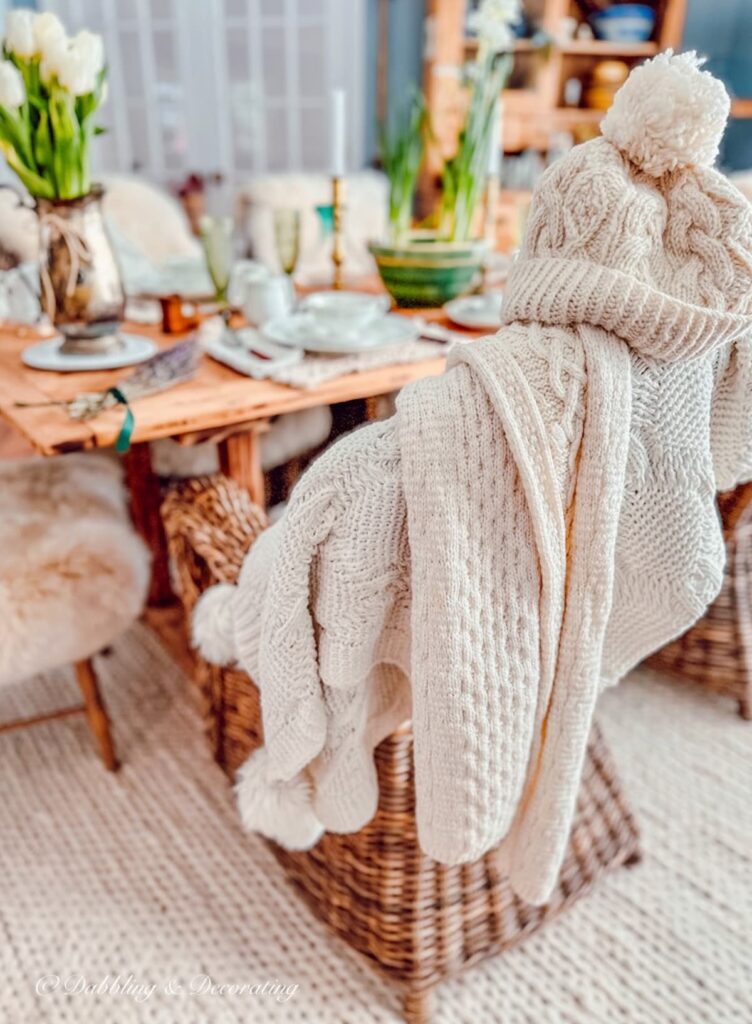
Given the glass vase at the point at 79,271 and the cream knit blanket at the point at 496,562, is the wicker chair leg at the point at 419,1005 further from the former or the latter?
the glass vase at the point at 79,271

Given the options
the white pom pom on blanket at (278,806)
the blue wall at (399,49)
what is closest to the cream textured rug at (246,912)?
the white pom pom on blanket at (278,806)

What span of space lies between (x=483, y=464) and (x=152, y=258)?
1923 mm

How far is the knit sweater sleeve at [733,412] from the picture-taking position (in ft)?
2.48

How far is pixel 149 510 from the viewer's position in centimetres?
179

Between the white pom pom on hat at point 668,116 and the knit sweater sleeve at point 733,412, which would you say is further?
the knit sweater sleeve at point 733,412

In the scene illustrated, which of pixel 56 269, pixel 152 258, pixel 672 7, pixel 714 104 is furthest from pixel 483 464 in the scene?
pixel 672 7

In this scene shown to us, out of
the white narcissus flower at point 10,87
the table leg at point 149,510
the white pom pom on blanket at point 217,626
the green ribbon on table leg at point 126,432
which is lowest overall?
the table leg at point 149,510

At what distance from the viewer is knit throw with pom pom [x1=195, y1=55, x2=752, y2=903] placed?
65 cm

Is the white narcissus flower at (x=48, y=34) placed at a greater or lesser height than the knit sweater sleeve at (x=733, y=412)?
greater

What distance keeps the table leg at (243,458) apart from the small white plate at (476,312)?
51 centimetres

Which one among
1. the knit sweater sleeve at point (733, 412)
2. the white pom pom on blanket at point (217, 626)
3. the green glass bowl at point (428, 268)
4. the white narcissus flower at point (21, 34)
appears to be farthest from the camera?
the green glass bowl at point (428, 268)

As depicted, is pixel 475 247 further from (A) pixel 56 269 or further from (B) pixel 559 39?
(B) pixel 559 39

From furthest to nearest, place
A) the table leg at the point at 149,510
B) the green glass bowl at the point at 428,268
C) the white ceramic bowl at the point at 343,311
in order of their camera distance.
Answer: the table leg at the point at 149,510 → the green glass bowl at the point at 428,268 → the white ceramic bowl at the point at 343,311

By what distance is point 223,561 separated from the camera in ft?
3.59
